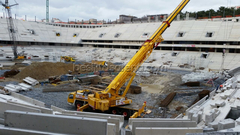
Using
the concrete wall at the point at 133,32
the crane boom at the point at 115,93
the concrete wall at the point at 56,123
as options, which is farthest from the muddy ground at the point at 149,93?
the concrete wall at the point at 133,32

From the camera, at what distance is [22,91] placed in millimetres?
14477

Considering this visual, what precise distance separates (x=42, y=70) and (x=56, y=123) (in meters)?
17.6

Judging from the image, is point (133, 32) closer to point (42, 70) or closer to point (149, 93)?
point (42, 70)

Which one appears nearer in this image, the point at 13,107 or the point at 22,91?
the point at 13,107

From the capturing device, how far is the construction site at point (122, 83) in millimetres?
4449

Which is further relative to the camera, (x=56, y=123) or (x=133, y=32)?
(x=133, y=32)

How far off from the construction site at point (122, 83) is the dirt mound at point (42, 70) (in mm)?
106

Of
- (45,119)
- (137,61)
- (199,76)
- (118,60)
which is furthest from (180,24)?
(45,119)

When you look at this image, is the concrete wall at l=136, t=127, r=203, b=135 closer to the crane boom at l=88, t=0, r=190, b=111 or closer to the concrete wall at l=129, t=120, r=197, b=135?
the concrete wall at l=129, t=120, r=197, b=135

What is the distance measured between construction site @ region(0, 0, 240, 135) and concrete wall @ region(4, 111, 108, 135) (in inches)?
0.8

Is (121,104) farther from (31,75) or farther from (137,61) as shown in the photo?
(31,75)

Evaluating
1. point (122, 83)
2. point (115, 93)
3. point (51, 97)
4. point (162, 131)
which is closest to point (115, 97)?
point (115, 93)

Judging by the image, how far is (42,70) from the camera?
19.5m

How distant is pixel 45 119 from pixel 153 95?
1147cm
